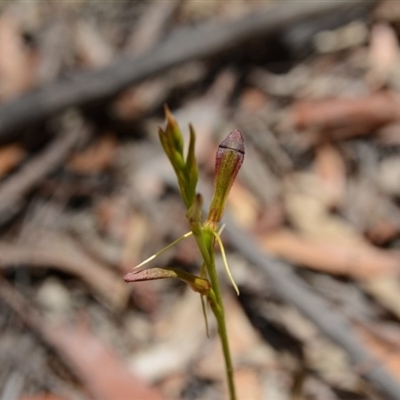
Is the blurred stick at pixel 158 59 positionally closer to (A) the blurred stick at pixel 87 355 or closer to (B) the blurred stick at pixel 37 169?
(B) the blurred stick at pixel 37 169

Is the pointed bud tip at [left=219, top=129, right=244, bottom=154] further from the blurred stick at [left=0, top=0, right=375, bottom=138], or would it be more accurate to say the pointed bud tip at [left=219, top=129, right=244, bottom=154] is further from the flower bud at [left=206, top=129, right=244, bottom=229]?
the blurred stick at [left=0, top=0, right=375, bottom=138]

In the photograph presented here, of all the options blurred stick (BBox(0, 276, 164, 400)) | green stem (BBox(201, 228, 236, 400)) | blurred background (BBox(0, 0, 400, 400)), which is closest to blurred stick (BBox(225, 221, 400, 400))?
blurred background (BBox(0, 0, 400, 400))

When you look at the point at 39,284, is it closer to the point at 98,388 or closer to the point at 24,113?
the point at 98,388

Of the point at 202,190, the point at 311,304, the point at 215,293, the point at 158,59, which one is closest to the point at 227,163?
the point at 215,293

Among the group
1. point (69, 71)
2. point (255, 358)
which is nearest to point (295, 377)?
point (255, 358)

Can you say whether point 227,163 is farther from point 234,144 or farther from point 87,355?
point 87,355

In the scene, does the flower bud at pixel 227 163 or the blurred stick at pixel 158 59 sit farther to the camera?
the blurred stick at pixel 158 59

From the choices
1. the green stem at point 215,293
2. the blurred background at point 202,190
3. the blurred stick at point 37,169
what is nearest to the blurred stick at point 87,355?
the blurred background at point 202,190

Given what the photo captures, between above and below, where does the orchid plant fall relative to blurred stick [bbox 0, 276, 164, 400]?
above
